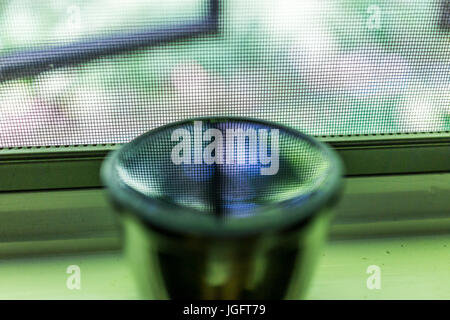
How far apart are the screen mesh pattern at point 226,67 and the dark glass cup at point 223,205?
0.16m

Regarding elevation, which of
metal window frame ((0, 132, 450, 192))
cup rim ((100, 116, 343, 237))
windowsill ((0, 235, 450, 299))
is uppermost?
cup rim ((100, 116, 343, 237))

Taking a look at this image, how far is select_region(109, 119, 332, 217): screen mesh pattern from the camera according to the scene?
0.46 m

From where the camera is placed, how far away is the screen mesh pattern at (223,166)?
18.1 inches

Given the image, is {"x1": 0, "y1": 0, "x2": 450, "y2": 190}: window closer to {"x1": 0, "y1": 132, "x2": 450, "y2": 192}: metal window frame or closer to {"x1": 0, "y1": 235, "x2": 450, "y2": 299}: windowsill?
{"x1": 0, "y1": 132, "x2": 450, "y2": 192}: metal window frame

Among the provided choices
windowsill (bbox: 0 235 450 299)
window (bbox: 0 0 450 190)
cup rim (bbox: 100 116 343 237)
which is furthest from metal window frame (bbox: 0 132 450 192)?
cup rim (bbox: 100 116 343 237)

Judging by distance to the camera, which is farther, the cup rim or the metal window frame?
the metal window frame

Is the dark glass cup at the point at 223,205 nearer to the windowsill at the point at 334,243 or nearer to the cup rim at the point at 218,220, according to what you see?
the cup rim at the point at 218,220

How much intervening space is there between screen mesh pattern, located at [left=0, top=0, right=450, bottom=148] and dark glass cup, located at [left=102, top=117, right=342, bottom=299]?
163 mm

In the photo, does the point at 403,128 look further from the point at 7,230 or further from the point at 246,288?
the point at 7,230

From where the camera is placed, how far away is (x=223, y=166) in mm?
572
